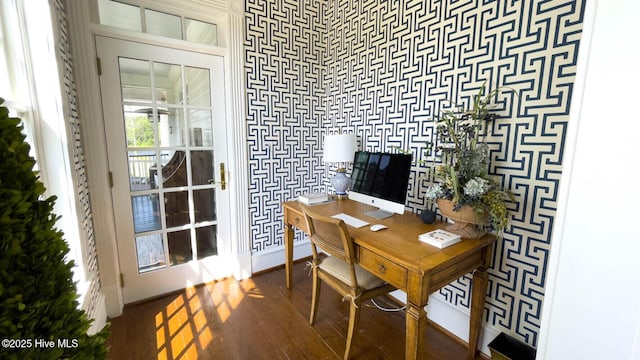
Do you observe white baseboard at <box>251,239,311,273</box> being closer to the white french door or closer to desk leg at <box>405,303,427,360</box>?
the white french door

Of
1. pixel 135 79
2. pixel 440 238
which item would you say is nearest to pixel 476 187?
pixel 440 238

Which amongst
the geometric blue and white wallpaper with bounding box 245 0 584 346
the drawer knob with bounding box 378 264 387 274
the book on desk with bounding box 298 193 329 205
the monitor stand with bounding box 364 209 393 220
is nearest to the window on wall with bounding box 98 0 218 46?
the geometric blue and white wallpaper with bounding box 245 0 584 346

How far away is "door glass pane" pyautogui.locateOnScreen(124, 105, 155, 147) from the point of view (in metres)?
1.96

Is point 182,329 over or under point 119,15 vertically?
under

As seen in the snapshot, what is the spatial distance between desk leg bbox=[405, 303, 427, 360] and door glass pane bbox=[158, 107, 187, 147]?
2.02 metres

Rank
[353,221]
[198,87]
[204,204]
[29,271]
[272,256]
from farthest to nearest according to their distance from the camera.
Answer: [272,256] < [204,204] < [198,87] < [353,221] < [29,271]

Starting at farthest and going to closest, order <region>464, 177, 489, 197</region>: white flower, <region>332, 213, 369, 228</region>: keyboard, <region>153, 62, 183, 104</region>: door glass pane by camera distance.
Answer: <region>153, 62, 183, 104</region>: door glass pane < <region>332, 213, 369, 228</region>: keyboard < <region>464, 177, 489, 197</region>: white flower

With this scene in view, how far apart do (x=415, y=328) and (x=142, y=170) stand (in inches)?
84.1

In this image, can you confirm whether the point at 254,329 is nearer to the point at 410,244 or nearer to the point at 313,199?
the point at 313,199

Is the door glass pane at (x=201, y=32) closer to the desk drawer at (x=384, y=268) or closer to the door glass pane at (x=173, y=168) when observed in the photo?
the door glass pane at (x=173, y=168)

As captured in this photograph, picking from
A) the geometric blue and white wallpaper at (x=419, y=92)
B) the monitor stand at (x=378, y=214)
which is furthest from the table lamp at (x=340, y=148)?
the monitor stand at (x=378, y=214)

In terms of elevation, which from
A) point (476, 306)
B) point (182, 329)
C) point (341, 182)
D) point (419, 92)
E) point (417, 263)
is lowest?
point (182, 329)

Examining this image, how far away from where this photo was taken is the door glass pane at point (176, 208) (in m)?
2.17

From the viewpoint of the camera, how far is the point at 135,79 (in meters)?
1.95
